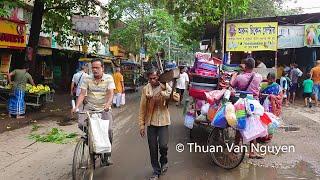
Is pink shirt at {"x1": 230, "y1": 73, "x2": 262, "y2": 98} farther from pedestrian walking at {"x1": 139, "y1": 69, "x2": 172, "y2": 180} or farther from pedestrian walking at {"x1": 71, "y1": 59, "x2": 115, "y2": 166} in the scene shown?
pedestrian walking at {"x1": 71, "y1": 59, "x2": 115, "y2": 166}

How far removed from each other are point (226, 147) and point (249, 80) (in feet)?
4.37

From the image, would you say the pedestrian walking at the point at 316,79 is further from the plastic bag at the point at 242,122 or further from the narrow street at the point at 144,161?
the plastic bag at the point at 242,122

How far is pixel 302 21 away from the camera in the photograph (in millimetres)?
19547

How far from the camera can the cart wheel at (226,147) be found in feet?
23.0

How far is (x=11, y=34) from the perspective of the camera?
1628 centimetres

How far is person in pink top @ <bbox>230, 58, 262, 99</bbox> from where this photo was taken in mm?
7574

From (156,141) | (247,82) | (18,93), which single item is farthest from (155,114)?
(18,93)

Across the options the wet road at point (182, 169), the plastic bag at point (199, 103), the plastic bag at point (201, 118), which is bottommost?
the wet road at point (182, 169)

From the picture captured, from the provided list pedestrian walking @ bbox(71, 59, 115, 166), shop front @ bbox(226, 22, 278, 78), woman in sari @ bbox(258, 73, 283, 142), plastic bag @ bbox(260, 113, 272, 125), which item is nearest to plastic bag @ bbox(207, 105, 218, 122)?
plastic bag @ bbox(260, 113, 272, 125)

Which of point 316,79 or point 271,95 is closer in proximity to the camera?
point 271,95

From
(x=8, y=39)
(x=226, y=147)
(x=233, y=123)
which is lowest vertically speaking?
(x=226, y=147)

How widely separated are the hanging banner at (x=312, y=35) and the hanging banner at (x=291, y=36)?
0.25m

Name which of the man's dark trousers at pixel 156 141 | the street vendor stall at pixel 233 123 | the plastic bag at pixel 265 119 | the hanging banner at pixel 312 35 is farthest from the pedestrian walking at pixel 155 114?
the hanging banner at pixel 312 35

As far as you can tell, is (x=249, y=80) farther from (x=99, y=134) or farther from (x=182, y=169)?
(x=99, y=134)
